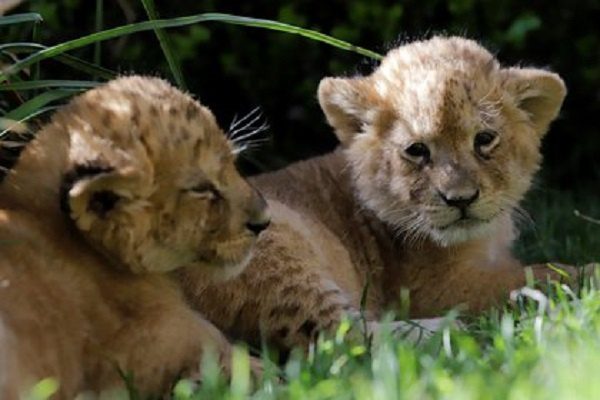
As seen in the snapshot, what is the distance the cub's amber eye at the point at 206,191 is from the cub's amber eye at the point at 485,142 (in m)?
1.30

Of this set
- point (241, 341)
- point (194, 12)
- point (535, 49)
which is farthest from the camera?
point (535, 49)

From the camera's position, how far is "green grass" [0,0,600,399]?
3783 mm

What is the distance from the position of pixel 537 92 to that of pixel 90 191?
2181mm

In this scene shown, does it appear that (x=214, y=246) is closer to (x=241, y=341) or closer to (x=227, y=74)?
(x=241, y=341)

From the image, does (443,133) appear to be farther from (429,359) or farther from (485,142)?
(429,359)

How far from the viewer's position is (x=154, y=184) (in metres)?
4.41

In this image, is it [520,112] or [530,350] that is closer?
[530,350]

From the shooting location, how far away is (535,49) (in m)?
8.05

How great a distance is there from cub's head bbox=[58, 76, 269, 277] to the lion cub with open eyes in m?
0.55

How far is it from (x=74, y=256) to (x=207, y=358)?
1.70ft

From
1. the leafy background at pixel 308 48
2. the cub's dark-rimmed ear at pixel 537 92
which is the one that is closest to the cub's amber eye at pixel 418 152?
the cub's dark-rimmed ear at pixel 537 92

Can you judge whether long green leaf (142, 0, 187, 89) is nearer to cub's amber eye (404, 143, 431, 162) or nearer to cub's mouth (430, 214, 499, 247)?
cub's amber eye (404, 143, 431, 162)

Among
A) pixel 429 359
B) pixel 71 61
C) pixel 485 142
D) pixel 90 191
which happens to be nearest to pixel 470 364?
pixel 429 359

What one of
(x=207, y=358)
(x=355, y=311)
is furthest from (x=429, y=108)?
(x=207, y=358)
